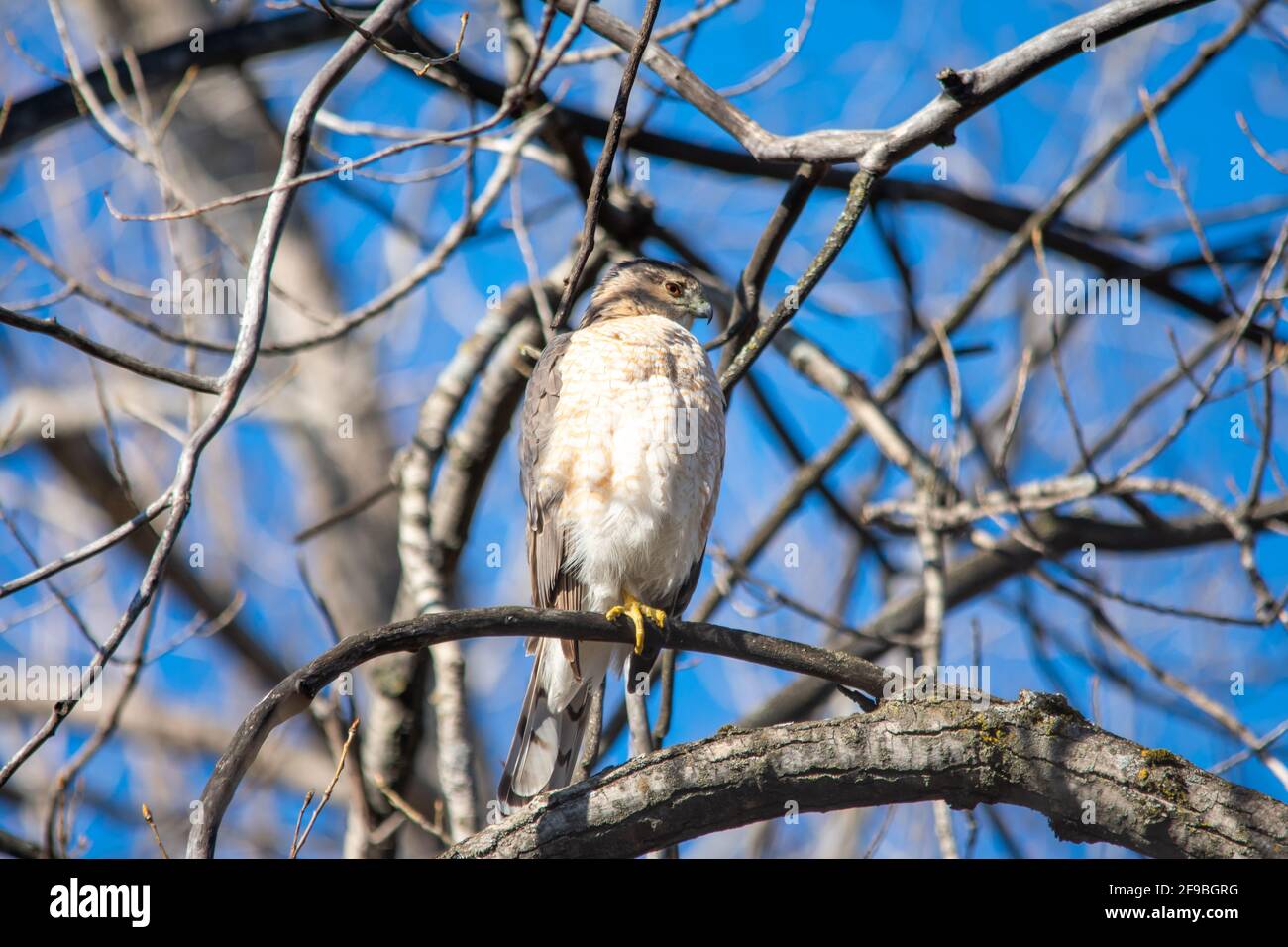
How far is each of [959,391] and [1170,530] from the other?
1347 millimetres

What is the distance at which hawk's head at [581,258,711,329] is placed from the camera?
5219 millimetres

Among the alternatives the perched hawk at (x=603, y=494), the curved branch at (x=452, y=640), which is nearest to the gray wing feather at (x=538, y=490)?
the perched hawk at (x=603, y=494)

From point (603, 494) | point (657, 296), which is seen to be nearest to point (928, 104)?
point (603, 494)

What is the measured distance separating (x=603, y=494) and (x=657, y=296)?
1.19m

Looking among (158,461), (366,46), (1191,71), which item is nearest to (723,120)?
(366,46)

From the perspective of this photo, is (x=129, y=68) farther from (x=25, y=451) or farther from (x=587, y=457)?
(x=25, y=451)

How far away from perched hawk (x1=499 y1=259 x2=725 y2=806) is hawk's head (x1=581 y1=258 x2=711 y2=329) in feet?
1.43

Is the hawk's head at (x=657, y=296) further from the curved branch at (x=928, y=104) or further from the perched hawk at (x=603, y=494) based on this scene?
the curved branch at (x=928, y=104)

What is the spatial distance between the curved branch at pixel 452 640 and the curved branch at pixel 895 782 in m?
0.25

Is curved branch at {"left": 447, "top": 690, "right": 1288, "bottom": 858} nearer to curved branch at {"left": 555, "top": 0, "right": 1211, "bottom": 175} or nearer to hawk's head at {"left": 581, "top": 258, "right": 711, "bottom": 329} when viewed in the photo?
curved branch at {"left": 555, "top": 0, "right": 1211, "bottom": 175}

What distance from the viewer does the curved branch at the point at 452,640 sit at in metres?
2.45

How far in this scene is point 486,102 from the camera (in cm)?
552

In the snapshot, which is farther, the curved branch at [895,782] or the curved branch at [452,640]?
the curved branch at [895,782]

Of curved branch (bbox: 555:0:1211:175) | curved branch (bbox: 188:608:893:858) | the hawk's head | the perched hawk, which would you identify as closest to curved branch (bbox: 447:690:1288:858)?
curved branch (bbox: 188:608:893:858)
